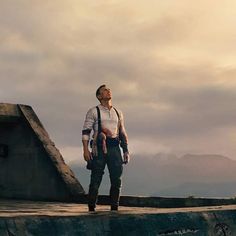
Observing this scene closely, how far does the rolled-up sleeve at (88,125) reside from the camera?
22.6ft

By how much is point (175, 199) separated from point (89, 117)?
2970 millimetres

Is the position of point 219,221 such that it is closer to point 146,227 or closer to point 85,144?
point 146,227

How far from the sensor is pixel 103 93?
23.1ft

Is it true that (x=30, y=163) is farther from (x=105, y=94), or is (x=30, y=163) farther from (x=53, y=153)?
(x=105, y=94)

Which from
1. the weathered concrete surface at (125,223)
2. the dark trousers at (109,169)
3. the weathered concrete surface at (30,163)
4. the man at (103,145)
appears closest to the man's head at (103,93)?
the man at (103,145)

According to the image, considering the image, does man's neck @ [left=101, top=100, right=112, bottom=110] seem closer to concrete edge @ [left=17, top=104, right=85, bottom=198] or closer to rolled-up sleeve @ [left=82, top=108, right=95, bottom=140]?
rolled-up sleeve @ [left=82, top=108, right=95, bottom=140]

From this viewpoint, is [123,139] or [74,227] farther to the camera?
[123,139]

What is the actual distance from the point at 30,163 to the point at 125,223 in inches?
257

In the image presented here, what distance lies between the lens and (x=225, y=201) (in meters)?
8.62

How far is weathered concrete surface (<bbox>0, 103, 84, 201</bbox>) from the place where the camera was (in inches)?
432

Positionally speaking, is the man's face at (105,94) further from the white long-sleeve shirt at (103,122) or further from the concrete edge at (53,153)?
the concrete edge at (53,153)

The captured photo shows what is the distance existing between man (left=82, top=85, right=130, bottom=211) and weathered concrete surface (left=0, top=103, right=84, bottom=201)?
3597 millimetres

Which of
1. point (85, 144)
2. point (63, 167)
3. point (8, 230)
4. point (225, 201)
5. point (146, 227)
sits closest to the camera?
point (8, 230)

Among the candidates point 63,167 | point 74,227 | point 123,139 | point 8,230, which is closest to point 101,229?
point 74,227
